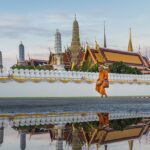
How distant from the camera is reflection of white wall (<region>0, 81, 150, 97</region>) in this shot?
1172 inches

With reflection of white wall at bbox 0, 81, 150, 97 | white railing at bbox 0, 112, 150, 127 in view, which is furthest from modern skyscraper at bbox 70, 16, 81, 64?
white railing at bbox 0, 112, 150, 127

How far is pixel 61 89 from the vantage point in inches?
1265

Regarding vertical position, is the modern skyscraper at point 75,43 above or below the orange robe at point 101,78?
above

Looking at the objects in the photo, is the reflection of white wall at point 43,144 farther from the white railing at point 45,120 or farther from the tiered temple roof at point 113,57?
the tiered temple roof at point 113,57

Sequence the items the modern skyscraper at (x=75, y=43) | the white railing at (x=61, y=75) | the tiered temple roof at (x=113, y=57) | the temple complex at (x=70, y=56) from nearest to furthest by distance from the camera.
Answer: the white railing at (x=61, y=75), the tiered temple roof at (x=113, y=57), the temple complex at (x=70, y=56), the modern skyscraper at (x=75, y=43)

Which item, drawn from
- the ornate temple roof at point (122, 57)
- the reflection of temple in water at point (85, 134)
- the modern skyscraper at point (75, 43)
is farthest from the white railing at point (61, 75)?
the modern skyscraper at point (75, 43)

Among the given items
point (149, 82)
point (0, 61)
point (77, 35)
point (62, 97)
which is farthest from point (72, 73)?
point (0, 61)

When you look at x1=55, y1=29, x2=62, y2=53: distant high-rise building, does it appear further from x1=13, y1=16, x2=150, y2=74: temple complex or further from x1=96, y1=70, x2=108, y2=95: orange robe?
x1=96, y1=70, x2=108, y2=95: orange robe

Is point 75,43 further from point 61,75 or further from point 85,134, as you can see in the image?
point 85,134

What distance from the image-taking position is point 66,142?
566 cm

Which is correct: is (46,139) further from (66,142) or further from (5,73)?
(5,73)

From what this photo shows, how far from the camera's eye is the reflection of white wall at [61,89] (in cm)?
2976

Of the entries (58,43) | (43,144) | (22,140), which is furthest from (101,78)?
(43,144)

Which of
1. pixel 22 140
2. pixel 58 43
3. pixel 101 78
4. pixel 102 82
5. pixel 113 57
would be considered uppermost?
pixel 58 43
